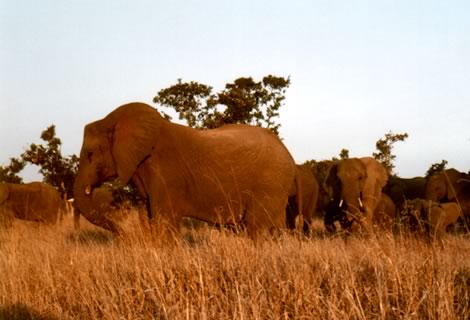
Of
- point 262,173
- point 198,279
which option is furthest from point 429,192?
point 198,279

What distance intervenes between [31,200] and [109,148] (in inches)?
376

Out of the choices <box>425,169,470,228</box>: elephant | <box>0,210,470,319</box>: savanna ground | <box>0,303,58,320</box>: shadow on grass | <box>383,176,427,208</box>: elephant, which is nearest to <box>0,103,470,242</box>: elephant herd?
<box>0,210,470,319</box>: savanna ground

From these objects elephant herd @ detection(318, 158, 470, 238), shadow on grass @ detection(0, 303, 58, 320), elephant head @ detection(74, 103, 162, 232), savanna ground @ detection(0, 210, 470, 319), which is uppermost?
elephant head @ detection(74, 103, 162, 232)

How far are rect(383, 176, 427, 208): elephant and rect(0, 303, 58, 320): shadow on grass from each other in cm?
1327

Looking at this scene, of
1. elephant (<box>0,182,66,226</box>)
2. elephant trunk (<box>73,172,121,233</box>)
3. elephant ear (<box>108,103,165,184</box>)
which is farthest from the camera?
elephant (<box>0,182,66,226</box>)

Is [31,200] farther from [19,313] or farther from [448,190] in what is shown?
[19,313]

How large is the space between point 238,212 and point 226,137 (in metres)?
1.22

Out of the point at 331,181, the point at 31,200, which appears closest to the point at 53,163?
the point at 31,200

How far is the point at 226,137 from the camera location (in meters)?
9.91

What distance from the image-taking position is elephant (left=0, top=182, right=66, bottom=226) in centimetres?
1772

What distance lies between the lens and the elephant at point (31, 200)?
1772 centimetres

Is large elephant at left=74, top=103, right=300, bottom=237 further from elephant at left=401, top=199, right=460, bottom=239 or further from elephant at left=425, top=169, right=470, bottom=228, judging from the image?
elephant at left=425, top=169, right=470, bottom=228

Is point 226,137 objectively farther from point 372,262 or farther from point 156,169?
point 372,262

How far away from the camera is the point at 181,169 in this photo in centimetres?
945
